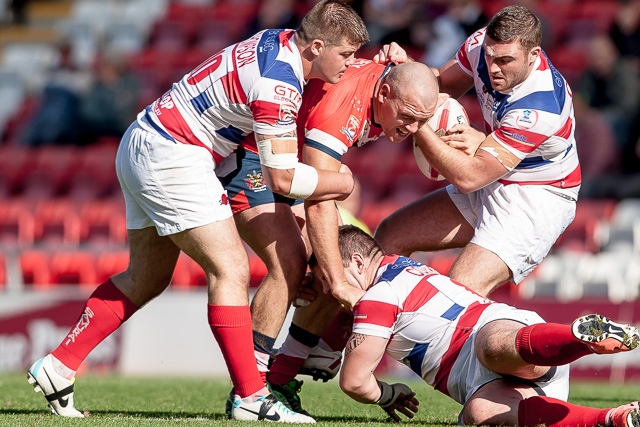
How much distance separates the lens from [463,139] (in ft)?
20.8

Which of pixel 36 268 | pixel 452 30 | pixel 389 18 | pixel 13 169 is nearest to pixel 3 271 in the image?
pixel 36 268

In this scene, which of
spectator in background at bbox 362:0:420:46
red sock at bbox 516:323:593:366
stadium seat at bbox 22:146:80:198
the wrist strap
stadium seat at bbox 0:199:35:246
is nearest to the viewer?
red sock at bbox 516:323:593:366

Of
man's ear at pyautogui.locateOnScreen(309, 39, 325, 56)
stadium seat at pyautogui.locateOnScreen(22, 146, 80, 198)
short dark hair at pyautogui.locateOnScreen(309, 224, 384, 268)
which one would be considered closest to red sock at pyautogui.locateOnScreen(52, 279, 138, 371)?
short dark hair at pyautogui.locateOnScreen(309, 224, 384, 268)

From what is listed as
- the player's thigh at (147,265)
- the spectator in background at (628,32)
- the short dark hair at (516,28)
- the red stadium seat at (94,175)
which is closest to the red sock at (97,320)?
the player's thigh at (147,265)

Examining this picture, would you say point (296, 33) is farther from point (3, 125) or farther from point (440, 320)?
point (3, 125)

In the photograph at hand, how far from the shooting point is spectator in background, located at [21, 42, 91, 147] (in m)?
17.6

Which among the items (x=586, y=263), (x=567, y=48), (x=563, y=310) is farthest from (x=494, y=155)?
(x=567, y=48)

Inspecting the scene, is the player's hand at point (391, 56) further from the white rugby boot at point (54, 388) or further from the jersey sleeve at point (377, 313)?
the white rugby boot at point (54, 388)

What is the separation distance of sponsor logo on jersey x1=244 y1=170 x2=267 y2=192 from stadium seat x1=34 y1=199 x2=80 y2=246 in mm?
9375

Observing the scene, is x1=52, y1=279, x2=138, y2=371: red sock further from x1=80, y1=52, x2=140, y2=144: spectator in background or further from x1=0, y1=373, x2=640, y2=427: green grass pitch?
x1=80, y1=52, x2=140, y2=144: spectator in background

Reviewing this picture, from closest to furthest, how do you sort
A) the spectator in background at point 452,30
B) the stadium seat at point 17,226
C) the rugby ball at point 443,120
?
the rugby ball at point 443,120 → the spectator in background at point 452,30 → the stadium seat at point 17,226

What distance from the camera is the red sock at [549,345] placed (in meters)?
4.77

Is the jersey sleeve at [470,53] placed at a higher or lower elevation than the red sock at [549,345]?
higher

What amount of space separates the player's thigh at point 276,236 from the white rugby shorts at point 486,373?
1.17 m
